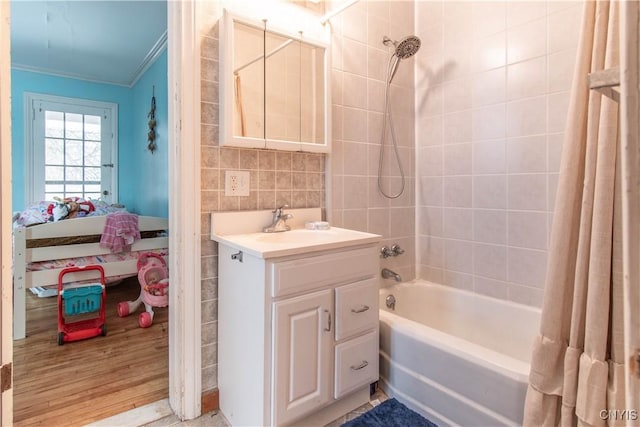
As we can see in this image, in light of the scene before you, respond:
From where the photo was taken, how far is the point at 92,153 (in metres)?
4.75

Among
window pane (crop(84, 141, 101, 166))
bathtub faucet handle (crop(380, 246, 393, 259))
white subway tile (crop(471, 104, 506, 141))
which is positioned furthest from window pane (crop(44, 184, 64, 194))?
white subway tile (crop(471, 104, 506, 141))

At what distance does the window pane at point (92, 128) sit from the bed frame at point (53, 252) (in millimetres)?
2551

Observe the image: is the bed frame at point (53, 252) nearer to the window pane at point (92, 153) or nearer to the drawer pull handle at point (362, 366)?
the drawer pull handle at point (362, 366)

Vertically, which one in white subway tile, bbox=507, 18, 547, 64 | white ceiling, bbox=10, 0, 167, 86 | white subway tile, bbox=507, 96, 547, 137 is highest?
white ceiling, bbox=10, 0, 167, 86

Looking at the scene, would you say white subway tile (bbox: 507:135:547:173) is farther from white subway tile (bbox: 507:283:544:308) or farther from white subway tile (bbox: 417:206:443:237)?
white subway tile (bbox: 507:283:544:308)

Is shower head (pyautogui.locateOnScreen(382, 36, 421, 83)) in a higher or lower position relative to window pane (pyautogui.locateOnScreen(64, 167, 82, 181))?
higher

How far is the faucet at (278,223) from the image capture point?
65.3 inches

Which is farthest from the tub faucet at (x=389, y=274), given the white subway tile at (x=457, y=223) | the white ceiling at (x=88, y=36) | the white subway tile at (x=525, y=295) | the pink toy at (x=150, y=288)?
the white ceiling at (x=88, y=36)

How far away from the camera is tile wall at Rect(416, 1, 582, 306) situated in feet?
5.61

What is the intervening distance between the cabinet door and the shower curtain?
2.39ft

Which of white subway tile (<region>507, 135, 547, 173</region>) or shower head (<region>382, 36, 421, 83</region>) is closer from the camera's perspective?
white subway tile (<region>507, 135, 547, 173</region>)

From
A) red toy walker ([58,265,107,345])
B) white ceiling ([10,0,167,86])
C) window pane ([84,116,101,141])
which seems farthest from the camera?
window pane ([84,116,101,141])

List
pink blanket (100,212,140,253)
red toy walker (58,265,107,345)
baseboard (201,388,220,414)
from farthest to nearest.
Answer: pink blanket (100,212,140,253), red toy walker (58,265,107,345), baseboard (201,388,220,414)

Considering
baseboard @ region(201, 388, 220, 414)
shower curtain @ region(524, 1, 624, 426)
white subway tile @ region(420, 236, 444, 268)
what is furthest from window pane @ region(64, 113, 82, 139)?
shower curtain @ region(524, 1, 624, 426)
